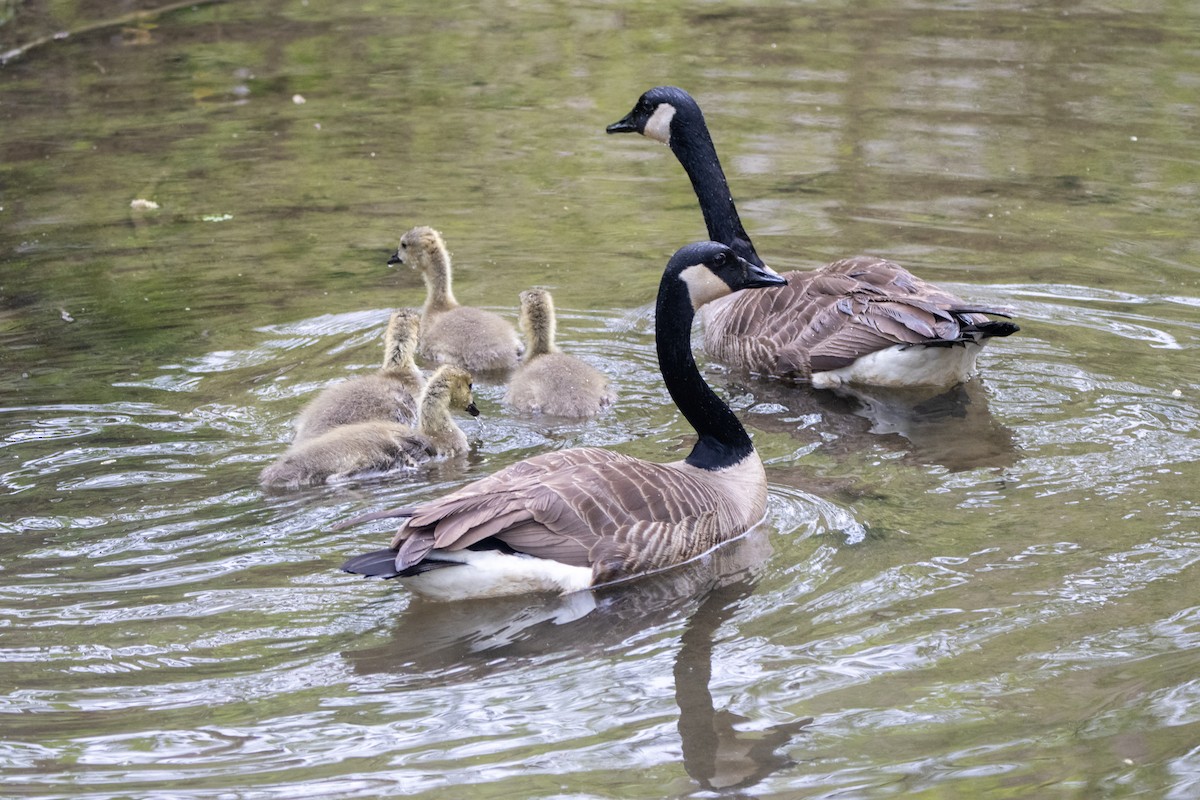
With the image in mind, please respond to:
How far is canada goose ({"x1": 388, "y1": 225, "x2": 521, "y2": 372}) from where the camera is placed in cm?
897

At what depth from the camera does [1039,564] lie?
602 cm

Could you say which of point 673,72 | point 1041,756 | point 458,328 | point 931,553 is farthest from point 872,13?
point 1041,756

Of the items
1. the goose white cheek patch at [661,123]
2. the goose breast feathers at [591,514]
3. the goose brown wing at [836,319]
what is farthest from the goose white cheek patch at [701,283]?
the goose white cheek patch at [661,123]

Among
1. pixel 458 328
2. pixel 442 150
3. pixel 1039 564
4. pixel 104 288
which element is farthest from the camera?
pixel 442 150

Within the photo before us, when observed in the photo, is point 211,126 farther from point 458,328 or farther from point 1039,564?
point 1039,564

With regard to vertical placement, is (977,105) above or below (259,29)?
below

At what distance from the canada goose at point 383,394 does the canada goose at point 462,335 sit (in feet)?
1.04

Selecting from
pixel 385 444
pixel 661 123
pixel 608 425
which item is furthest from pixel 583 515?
pixel 661 123

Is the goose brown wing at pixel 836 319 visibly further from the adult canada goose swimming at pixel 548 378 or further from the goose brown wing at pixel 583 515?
the goose brown wing at pixel 583 515

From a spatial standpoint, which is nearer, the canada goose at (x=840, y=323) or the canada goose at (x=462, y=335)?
the canada goose at (x=840, y=323)

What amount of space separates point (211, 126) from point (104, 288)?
4383 mm

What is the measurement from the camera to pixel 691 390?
6902mm

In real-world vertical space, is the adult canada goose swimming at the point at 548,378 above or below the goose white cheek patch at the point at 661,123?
below

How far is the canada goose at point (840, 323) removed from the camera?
8.20 m
